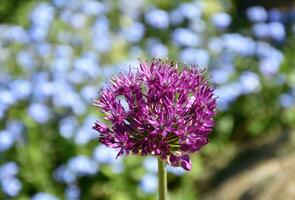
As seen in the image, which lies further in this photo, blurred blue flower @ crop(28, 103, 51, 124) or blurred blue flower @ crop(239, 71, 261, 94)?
blurred blue flower @ crop(239, 71, 261, 94)

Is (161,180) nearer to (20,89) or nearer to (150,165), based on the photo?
(150,165)

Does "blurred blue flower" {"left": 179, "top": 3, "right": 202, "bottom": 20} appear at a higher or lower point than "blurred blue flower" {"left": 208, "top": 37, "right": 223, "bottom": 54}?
higher

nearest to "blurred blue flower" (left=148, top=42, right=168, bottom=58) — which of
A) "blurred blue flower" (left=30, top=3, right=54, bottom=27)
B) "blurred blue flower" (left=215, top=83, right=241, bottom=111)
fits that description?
"blurred blue flower" (left=215, top=83, right=241, bottom=111)

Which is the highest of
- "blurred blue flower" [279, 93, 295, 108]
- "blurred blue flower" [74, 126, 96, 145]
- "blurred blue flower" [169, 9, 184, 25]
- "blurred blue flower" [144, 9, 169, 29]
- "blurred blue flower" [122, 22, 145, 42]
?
"blurred blue flower" [169, 9, 184, 25]

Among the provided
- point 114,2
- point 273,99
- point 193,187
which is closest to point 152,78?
point 193,187

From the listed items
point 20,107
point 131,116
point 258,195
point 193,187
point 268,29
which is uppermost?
point 268,29

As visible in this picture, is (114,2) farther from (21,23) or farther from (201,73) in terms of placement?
(201,73)

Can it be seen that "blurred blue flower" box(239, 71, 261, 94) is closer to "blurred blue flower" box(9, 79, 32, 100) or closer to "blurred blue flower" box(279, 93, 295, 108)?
"blurred blue flower" box(279, 93, 295, 108)
